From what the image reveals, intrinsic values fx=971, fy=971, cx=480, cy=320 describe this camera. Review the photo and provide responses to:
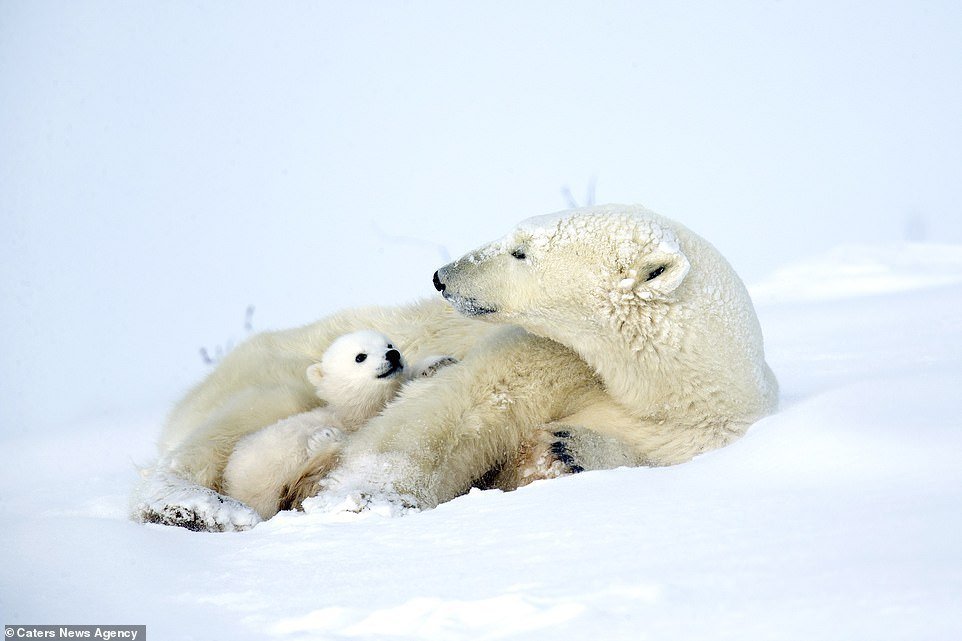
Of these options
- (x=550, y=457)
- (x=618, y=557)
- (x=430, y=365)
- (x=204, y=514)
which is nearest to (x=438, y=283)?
(x=430, y=365)

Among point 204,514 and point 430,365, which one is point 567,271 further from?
point 204,514

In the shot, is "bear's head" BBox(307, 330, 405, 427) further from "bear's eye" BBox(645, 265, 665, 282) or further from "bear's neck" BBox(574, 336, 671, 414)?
"bear's eye" BBox(645, 265, 665, 282)

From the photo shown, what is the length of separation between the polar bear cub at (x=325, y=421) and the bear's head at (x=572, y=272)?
514 mm

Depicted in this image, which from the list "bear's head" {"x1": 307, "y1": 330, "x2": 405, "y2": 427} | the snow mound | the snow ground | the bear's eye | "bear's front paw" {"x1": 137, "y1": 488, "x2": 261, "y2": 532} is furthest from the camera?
the snow mound

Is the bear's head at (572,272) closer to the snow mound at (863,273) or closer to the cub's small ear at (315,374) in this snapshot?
the cub's small ear at (315,374)

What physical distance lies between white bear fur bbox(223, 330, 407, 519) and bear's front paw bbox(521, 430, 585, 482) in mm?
724

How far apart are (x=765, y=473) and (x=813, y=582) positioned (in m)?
0.79

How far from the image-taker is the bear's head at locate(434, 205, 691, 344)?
3.32m

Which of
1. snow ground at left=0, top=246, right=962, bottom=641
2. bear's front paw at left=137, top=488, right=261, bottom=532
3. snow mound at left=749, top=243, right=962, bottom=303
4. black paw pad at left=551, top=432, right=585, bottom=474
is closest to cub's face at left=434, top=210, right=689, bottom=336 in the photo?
black paw pad at left=551, top=432, right=585, bottom=474

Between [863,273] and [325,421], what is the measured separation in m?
7.50

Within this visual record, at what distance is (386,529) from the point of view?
2.52 metres

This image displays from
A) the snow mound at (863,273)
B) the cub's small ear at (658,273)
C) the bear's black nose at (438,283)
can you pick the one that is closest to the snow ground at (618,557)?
the cub's small ear at (658,273)

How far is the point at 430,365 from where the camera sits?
159 inches

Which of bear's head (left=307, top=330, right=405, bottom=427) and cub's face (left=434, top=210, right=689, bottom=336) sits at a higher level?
cub's face (left=434, top=210, right=689, bottom=336)
